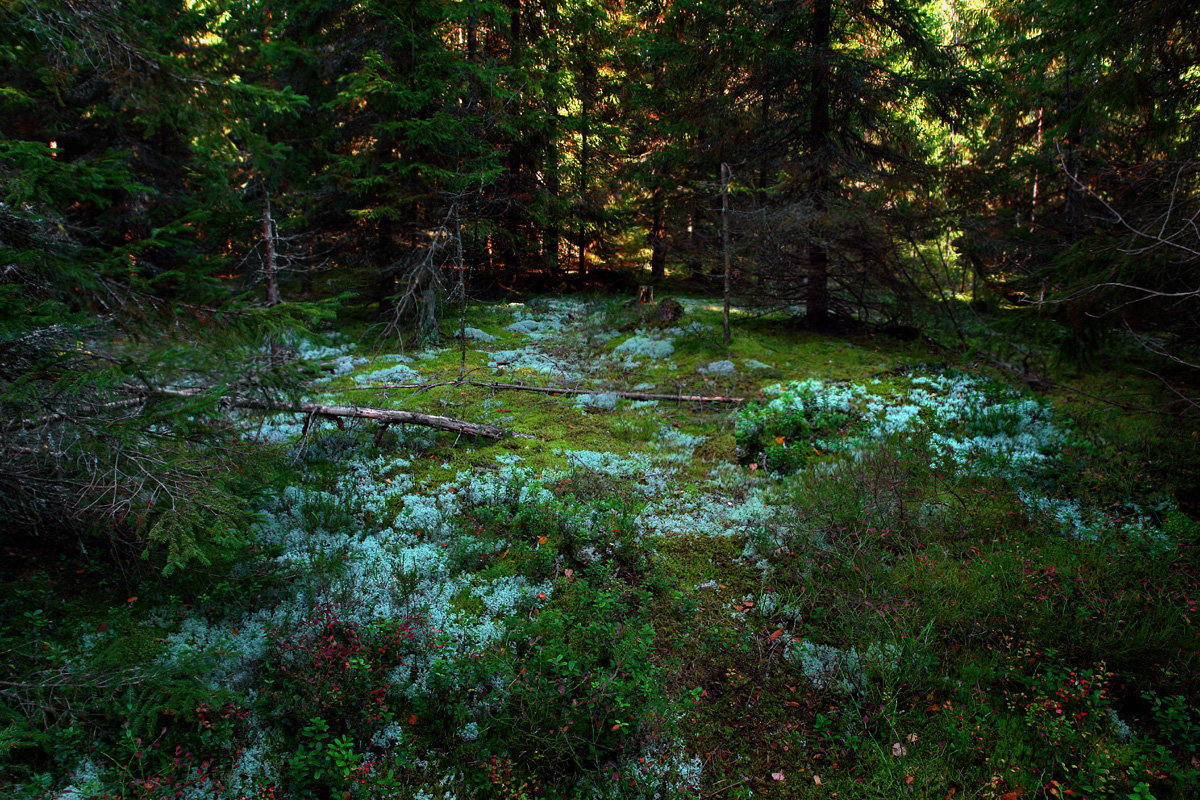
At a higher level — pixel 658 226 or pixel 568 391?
pixel 658 226

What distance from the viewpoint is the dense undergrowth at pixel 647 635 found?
277 cm

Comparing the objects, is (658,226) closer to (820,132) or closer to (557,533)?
(820,132)

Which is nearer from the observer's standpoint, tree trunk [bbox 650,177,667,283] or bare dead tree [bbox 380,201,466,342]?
bare dead tree [bbox 380,201,466,342]

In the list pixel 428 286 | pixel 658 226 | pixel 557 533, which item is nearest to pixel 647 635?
pixel 557 533

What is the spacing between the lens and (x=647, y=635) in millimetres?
3574

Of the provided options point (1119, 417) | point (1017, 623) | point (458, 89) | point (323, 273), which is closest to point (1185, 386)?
point (1119, 417)

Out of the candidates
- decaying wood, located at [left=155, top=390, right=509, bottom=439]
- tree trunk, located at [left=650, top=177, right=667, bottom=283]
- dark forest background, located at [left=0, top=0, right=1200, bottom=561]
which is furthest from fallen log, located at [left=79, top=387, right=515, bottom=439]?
tree trunk, located at [left=650, top=177, right=667, bottom=283]

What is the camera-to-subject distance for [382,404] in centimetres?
821

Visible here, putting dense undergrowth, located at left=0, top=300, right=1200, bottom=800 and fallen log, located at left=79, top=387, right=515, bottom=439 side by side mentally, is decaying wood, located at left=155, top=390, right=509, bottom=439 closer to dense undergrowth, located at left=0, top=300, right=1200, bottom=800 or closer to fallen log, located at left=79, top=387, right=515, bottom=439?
fallen log, located at left=79, top=387, right=515, bottom=439

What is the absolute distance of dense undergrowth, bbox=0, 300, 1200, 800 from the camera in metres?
2.77

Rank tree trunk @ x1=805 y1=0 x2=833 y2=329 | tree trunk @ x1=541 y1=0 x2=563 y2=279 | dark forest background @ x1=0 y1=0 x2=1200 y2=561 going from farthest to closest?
tree trunk @ x1=541 y1=0 x2=563 y2=279 → tree trunk @ x1=805 y1=0 x2=833 y2=329 → dark forest background @ x1=0 y1=0 x2=1200 y2=561

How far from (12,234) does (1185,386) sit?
1419 cm

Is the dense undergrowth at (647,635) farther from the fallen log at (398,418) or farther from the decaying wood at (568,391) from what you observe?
the decaying wood at (568,391)

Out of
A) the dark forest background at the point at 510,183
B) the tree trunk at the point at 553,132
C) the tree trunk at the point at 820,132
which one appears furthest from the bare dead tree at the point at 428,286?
the tree trunk at the point at 820,132
